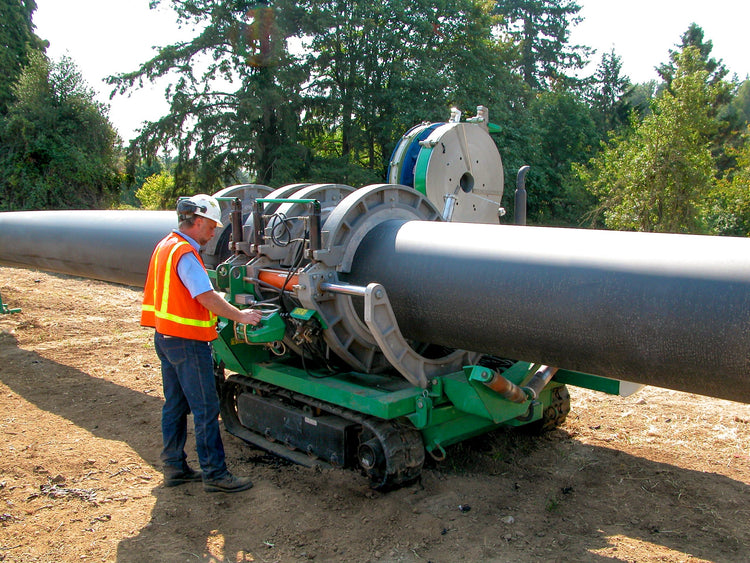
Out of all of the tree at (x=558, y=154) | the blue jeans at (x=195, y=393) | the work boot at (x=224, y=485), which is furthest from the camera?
the tree at (x=558, y=154)

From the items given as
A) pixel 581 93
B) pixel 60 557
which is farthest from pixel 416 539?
pixel 581 93

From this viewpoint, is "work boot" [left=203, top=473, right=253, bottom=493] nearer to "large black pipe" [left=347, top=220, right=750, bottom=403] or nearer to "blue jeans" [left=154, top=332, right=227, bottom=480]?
"blue jeans" [left=154, top=332, right=227, bottom=480]

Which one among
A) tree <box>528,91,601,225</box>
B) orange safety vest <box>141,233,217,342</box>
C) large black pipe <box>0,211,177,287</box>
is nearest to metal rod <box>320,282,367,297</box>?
orange safety vest <box>141,233,217,342</box>

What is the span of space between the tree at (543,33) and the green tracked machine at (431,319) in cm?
3530

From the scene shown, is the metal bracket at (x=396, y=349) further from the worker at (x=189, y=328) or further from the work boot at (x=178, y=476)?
the work boot at (x=178, y=476)

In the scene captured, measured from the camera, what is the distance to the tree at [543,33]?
3747 centimetres

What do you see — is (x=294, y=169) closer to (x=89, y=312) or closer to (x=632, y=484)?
(x=89, y=312)

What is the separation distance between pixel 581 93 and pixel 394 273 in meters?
36.6

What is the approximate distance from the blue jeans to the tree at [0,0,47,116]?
21.8m

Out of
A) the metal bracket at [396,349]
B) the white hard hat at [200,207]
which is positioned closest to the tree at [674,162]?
the metal bracket at [396,349]

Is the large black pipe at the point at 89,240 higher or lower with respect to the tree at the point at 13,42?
lower

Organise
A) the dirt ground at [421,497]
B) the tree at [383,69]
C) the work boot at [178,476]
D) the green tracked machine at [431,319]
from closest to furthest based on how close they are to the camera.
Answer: the green tracked machine at [431,319] → the dirt ground at [421,497] → the work boot at [178,476] → the tree at [383,69]

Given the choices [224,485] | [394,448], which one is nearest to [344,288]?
[394,448]

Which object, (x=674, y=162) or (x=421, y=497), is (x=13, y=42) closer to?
(x=674, y=162)
